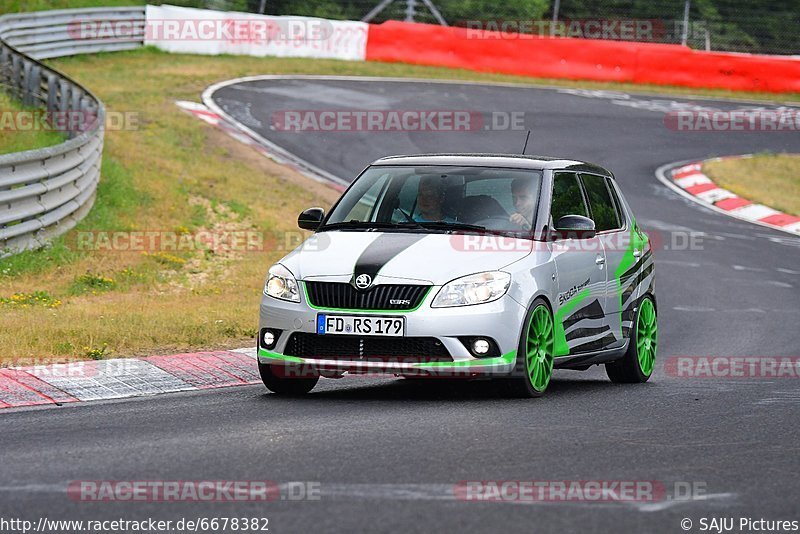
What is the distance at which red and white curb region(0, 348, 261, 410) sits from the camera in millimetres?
8469

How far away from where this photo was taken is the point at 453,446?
6.88m

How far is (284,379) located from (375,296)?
1.05 m

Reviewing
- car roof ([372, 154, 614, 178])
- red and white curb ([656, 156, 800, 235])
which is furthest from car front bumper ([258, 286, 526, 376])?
red and white curb ([656, 156, 800, 235])

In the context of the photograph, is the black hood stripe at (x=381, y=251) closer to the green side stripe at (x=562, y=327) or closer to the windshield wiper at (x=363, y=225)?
the windshield wiper at (x=363, y=225)

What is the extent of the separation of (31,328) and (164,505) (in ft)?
17.2

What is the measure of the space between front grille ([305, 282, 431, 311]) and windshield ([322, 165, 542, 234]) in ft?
2.72

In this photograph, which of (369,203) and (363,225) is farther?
(369,203)

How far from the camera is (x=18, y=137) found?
19109mm

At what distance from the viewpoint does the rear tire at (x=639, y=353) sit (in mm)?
10406

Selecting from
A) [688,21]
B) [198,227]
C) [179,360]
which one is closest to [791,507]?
[179,360]

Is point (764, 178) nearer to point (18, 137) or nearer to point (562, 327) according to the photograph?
point (18, 137)

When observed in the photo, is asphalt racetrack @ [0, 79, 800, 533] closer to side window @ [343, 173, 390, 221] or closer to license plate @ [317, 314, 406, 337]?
license plate @ [317, 314, 406, 337]

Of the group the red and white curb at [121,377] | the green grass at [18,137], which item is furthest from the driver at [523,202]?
the green grass at [18,137]

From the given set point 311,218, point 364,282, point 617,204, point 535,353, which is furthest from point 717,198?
point 364,282
